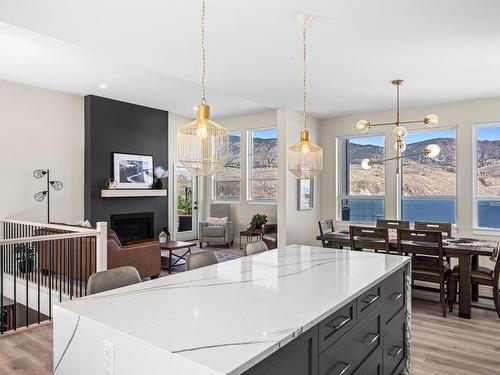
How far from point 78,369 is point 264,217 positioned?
6476 mm

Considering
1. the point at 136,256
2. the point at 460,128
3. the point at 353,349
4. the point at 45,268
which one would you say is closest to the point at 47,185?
the point at 45,268

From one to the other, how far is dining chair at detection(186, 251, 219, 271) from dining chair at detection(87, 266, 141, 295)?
0.46 metres

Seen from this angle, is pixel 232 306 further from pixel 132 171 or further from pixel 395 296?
pixel 132 171

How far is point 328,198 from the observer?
7387 millimetres

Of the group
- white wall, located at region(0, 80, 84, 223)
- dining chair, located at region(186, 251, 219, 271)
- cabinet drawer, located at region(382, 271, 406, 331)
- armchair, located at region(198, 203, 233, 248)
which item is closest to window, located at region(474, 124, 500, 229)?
cabinet drawer, located at region(382, 271, 406, 331)

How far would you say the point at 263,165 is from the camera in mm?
8430

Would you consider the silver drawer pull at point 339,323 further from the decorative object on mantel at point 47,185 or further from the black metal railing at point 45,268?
the decorative object on mantel at point 47,185

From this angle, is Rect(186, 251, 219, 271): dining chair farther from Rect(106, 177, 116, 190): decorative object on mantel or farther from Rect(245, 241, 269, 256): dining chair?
Rect(106, 177, 116, 190): decorative object on mantel

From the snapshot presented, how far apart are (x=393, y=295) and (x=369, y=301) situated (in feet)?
1.65

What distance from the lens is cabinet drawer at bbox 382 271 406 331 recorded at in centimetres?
225

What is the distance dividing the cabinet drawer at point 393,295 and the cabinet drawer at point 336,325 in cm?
53

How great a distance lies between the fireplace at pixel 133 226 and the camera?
7141mm

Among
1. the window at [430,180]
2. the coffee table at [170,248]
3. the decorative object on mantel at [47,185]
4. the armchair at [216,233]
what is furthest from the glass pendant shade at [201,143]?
the armchair at [216,233]

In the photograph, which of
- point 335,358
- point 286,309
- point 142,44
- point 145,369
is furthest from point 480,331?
point 142,44
